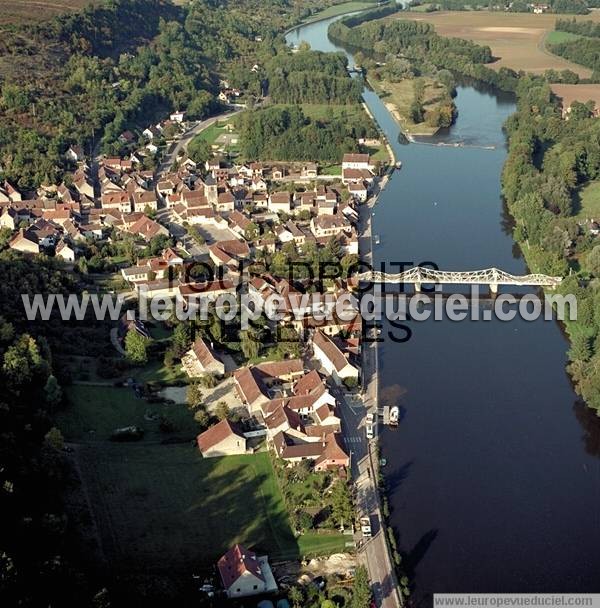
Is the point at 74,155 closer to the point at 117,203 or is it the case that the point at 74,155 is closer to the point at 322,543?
the point at 117,203

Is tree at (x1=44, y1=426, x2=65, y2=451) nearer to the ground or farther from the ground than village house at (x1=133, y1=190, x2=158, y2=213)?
nearer to the ground

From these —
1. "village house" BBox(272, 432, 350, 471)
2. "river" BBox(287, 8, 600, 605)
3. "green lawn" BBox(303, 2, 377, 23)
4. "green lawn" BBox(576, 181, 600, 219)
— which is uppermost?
"green lawn" BBox(303, 2, 377, 23)

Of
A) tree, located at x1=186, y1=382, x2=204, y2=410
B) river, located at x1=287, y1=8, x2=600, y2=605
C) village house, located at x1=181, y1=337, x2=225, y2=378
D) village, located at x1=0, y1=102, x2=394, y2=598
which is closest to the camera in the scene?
river, located at x1=287, y1=8, x2=600, y2=605

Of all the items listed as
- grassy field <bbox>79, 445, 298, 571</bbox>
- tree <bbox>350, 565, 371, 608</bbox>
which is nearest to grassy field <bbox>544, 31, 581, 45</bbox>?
grassy field <bbox>79, 445, 298, 571</bbox>

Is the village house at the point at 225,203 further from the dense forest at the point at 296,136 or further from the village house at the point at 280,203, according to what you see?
the dense forest at the point at 296,136

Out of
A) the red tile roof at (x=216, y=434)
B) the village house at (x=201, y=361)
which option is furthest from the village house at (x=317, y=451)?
the village house at (x=201, y=361)

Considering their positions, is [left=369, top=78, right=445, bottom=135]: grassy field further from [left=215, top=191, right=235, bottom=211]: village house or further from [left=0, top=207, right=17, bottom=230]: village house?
[left=0, top=207, right=17, bottom=230]: village house

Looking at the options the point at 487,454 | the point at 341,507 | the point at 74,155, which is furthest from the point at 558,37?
the point at 341,507
